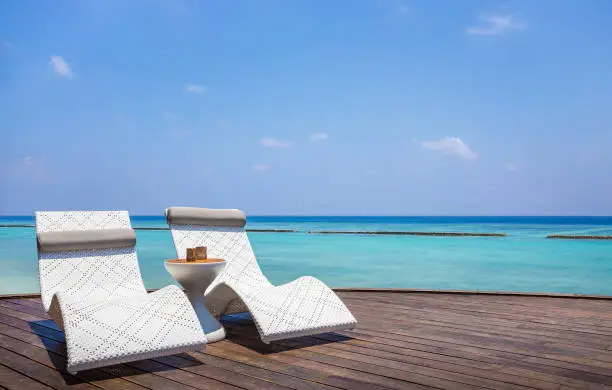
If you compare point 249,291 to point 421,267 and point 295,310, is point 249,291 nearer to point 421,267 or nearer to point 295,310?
point 295,310

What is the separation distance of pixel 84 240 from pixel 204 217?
903mm

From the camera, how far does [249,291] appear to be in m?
3.57

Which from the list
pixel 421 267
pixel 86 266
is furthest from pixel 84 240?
pixel 421 267

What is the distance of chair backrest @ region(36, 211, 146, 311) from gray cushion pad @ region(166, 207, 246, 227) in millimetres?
453

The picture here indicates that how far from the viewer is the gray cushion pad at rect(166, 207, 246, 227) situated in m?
4.09

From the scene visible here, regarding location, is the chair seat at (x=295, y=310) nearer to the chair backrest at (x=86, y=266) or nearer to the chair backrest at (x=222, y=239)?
the chair backrest at (x=222, y=239)

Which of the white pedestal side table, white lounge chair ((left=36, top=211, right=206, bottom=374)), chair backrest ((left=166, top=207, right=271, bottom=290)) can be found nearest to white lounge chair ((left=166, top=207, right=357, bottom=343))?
chair backrest ((left=166, top=207, right=271, bottom=290))

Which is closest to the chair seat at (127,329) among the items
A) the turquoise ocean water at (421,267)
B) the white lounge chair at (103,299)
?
the white lounge chair at (103,299)

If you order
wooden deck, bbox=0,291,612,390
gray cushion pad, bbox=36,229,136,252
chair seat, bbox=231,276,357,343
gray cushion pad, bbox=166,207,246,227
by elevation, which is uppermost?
gray cushion pad, bbox=166,207,246,227

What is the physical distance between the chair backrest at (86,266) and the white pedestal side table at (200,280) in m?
0.53

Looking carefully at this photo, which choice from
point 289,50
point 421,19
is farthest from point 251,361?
point 421,19

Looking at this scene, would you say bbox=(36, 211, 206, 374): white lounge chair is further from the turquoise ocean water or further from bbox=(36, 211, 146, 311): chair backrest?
the turquoise ocean water

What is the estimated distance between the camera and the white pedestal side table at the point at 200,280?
3.45 m

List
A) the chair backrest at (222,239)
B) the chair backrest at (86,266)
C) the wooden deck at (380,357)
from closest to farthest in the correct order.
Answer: the wooden deck at (380,357), the chair backrest at (86,266), the chair backrest at (222,239)
